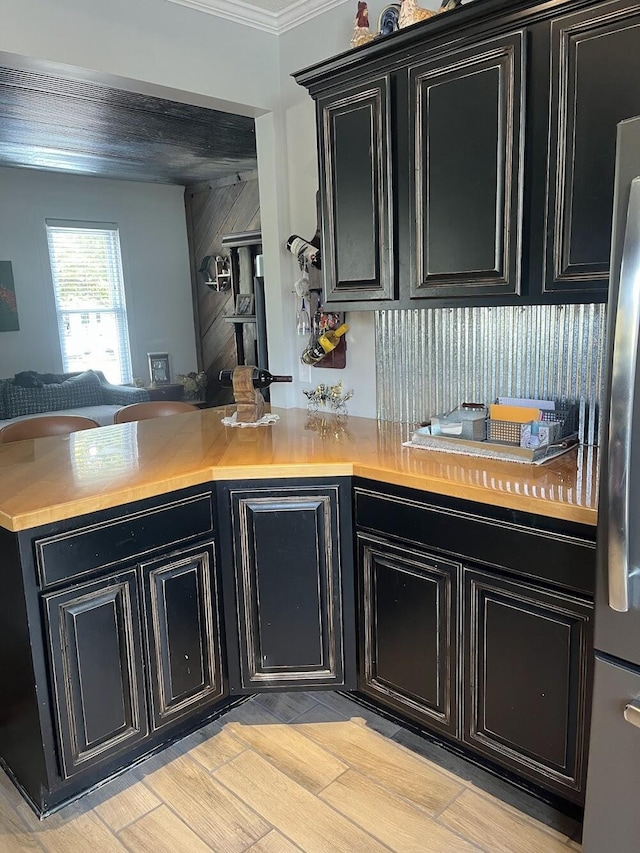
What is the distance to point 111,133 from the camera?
465 centimetres

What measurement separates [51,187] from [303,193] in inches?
167

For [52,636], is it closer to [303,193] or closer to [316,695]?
[316,695]

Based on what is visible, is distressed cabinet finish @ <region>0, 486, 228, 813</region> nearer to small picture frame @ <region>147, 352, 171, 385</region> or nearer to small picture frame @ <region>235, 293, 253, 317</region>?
small picture frame @ <region>235, 293, 253, 317</region>

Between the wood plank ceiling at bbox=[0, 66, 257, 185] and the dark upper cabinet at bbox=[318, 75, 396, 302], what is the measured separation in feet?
4.45

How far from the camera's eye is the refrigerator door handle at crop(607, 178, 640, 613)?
1215 mm

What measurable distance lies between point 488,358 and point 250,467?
3.09ft

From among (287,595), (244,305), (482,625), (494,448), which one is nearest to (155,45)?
(494,448)

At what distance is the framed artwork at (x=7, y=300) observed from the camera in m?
5.87

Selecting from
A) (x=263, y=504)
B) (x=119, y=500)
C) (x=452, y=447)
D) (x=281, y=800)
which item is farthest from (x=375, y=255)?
(x=281, y=800)

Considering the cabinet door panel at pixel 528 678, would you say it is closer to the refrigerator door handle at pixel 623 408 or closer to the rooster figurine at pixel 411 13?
the refrigerator door handle at pixel 623 408

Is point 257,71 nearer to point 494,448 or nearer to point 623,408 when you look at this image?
point 494,448

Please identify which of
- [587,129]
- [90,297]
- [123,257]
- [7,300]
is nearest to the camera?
[587,129]

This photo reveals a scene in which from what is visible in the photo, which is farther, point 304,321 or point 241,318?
point 241,318

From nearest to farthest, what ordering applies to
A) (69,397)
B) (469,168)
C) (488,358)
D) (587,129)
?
(587,129) → (469,168) → (488,358) → (69,397)
